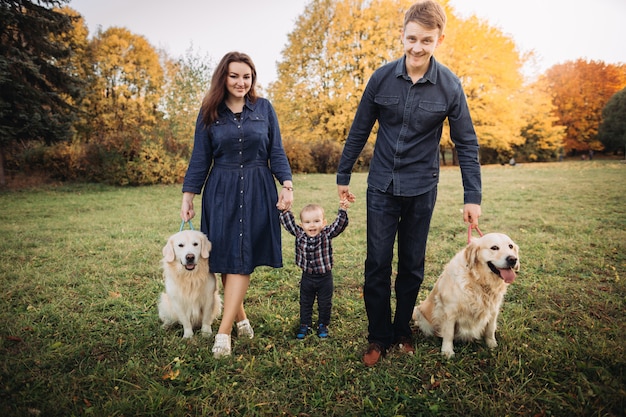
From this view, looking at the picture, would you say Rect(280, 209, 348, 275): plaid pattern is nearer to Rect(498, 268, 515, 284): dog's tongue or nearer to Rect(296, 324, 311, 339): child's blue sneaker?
Rect(296, 324, 311, 339): child's blue sneaker

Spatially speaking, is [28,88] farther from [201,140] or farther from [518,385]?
[518,385]

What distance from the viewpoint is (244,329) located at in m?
3.17

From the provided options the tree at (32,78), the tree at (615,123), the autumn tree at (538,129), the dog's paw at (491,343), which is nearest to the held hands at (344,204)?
the dog's paw at (491,343)

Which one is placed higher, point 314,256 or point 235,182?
point 235,182

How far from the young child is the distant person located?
14.5 inches

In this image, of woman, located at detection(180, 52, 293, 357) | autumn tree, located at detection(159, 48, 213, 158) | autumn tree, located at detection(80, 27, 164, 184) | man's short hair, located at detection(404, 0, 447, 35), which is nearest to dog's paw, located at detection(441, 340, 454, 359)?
woman, located at detection(180, 52, 293, 357)

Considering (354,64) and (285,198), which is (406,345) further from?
(354,64)

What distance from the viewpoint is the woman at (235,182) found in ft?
9.27

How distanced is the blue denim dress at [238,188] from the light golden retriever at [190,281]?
14cm

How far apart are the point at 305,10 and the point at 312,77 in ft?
12.5

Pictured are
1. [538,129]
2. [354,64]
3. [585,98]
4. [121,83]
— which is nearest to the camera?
[354,64]

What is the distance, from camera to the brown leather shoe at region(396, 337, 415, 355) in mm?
2863

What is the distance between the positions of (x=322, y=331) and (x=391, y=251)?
98 cm

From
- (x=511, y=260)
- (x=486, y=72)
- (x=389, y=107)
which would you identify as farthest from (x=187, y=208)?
(x=486, y=72)
